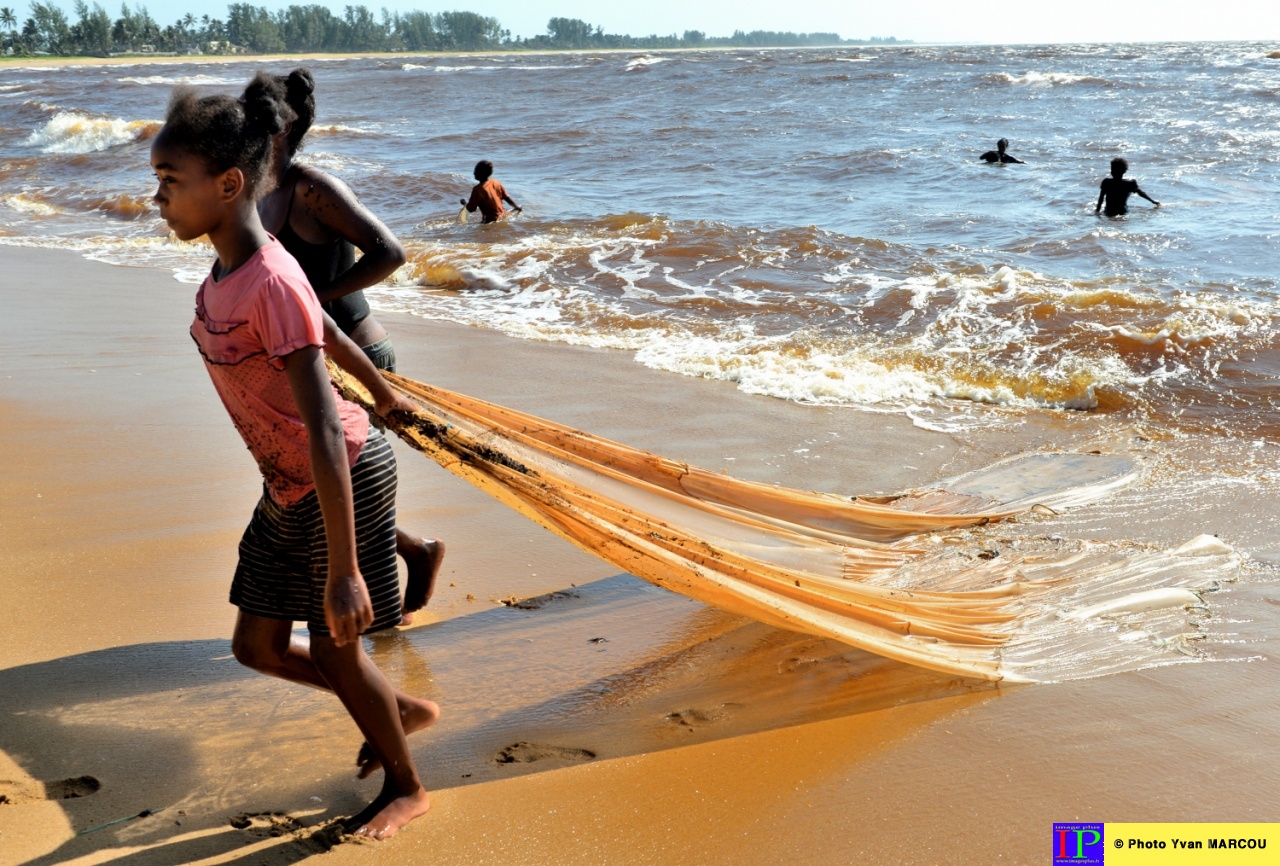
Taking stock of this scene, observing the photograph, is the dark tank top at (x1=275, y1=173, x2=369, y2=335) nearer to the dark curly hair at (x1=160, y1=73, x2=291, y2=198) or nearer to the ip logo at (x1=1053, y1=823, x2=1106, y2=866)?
the dark curly hair at (x1=160, y1=73, x2=291, y2=198)

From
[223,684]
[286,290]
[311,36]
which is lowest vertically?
[223,684]

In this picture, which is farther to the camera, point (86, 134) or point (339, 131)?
point (339, 131)

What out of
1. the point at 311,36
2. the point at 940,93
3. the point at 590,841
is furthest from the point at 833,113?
the point at 311,36

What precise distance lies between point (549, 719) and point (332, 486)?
106 centimetres

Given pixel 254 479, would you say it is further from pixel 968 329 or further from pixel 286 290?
pixel 968 329

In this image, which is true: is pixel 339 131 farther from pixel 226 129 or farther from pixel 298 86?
pixel 226 129

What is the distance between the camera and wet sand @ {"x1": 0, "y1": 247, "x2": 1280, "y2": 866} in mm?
2168

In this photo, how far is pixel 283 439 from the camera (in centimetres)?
195

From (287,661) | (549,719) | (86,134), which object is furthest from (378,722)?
(86,134)

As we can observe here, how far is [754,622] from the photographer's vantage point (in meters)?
3.15

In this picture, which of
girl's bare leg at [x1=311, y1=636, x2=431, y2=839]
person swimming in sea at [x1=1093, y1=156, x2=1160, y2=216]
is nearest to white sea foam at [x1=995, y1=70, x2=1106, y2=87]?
person swimming in sea at [x1=1093, y1=156, x2=1160, y2=216]

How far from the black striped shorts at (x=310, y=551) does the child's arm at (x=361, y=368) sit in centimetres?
27

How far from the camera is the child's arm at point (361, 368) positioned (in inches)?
93.2

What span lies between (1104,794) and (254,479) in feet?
10.6
